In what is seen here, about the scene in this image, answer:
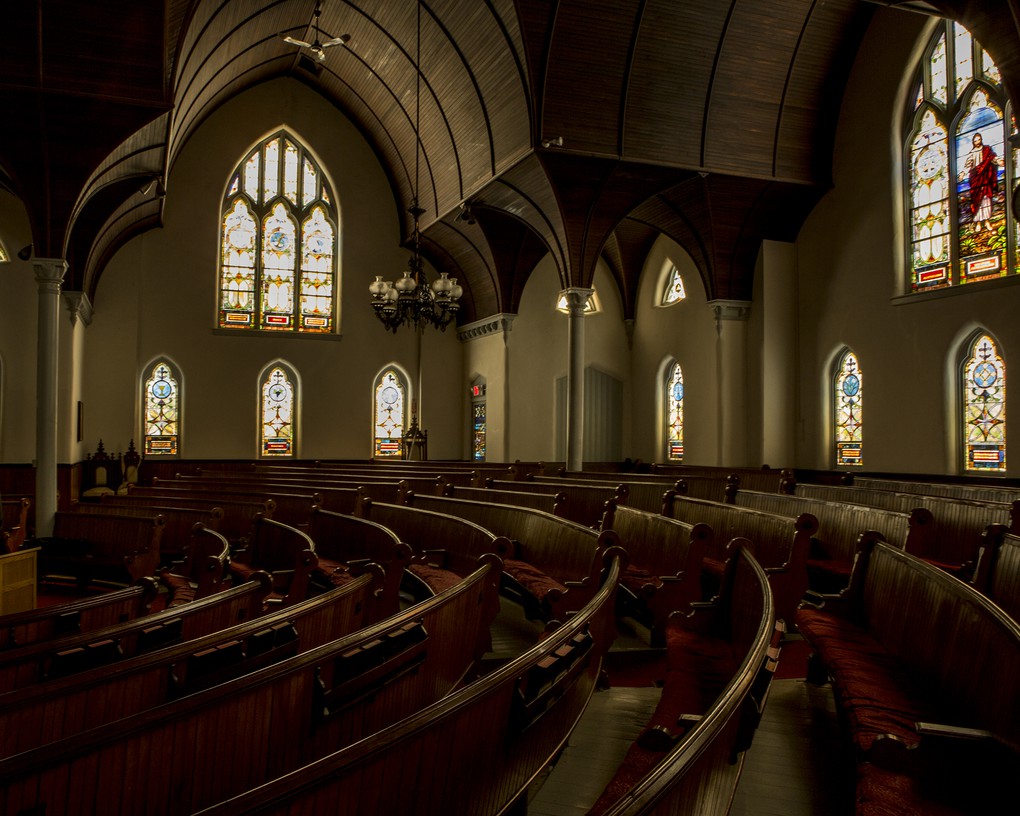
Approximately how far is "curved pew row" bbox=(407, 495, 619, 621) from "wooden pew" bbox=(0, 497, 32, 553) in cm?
423

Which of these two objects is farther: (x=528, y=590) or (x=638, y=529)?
(x=638, y=529)

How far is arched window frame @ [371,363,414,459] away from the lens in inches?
752

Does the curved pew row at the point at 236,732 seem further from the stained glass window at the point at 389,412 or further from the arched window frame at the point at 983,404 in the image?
the stained glass window at the point at 389,412

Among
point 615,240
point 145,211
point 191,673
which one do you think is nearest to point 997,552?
point 191,673

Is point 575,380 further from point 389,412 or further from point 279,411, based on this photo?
point 279,411

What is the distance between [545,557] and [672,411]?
12345 millimetres

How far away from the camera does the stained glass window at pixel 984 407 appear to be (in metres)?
11.2

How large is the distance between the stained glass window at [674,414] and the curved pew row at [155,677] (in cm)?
1448

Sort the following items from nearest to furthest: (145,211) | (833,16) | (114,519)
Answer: (114,519) → (833,16) → (145,211)

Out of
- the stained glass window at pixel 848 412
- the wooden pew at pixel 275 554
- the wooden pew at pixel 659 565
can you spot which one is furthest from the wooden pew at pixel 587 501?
the stained glass window at pixel 848 412

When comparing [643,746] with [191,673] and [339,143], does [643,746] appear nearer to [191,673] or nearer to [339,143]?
[191,673]

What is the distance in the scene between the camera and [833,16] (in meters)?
→ 12.6

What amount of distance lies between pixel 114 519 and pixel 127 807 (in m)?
7.40

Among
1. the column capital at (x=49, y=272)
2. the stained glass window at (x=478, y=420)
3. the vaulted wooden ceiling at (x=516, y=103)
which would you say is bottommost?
the stained glass window at (x=478, y=420)
